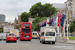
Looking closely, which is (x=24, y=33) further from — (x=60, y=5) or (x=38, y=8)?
(x=60, y=5)

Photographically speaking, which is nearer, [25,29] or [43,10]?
[25,29]

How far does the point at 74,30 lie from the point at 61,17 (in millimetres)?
56140

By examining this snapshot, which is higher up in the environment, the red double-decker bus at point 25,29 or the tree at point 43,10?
the tree at point 43,10

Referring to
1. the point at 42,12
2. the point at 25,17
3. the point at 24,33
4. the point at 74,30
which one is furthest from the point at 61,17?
the point at 25,17

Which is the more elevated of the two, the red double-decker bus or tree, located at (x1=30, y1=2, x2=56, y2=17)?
tree, located at (x1=30, y1=2, x2=56, y2=17)

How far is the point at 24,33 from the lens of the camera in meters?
37.8

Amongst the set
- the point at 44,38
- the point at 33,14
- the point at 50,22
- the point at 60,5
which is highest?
the point at 60,5

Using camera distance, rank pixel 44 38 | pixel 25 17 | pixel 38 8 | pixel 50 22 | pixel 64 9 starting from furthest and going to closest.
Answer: pixel 64 9 < pixel 25 17 < pixel 38 8 < pixel 50 22 < pixel 44 38

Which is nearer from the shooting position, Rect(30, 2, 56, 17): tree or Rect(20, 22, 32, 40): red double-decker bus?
Rect(20, 22, 32, 40): red double-decker bus

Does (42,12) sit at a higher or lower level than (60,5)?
lower

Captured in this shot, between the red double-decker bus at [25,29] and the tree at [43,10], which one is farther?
the tree at [43,10]

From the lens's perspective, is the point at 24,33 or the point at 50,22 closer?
the point at 24,33

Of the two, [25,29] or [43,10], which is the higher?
[43,10]

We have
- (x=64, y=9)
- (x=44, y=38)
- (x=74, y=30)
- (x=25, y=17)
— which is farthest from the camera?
(x=64, y=9)
